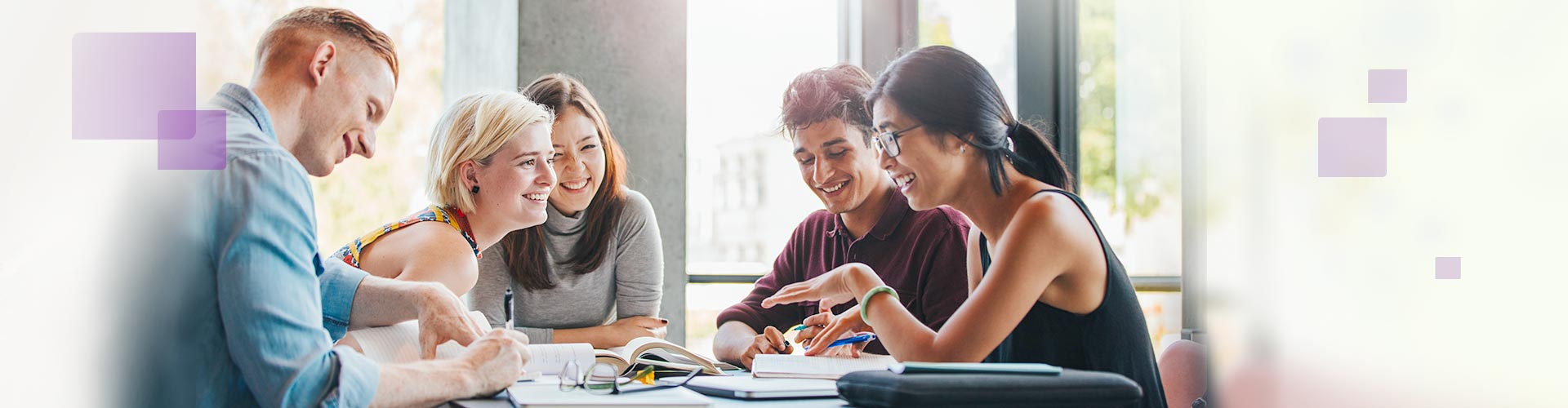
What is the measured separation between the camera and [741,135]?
418 cm

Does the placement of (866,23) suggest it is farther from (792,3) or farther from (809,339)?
(809,339)

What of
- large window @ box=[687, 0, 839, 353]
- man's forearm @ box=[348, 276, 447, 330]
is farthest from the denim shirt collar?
large window @ box=[687, 0, 839, 353]

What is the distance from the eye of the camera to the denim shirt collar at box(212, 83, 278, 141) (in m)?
1.35

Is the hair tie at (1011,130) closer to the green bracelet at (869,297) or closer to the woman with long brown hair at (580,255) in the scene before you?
the green bracelet at (869,297)

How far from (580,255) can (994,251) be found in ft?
4.34

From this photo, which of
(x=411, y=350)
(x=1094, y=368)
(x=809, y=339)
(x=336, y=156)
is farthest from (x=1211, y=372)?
(x=336, y=156)

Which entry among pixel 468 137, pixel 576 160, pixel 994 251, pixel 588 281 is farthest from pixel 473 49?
pixel 994 251

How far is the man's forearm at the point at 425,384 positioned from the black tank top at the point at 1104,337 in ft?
3.10

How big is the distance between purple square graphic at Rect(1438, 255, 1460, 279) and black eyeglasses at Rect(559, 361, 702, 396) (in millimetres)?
1148

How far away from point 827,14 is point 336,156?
2870 millimetres

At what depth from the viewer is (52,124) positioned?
3.50 ft

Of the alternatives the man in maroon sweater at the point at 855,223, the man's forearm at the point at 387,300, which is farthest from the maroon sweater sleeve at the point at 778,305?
the man's forearm at the point at 387,300

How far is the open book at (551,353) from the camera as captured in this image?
168 centimetres

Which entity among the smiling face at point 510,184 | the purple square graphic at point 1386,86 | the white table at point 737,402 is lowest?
the white table at point 737,402
